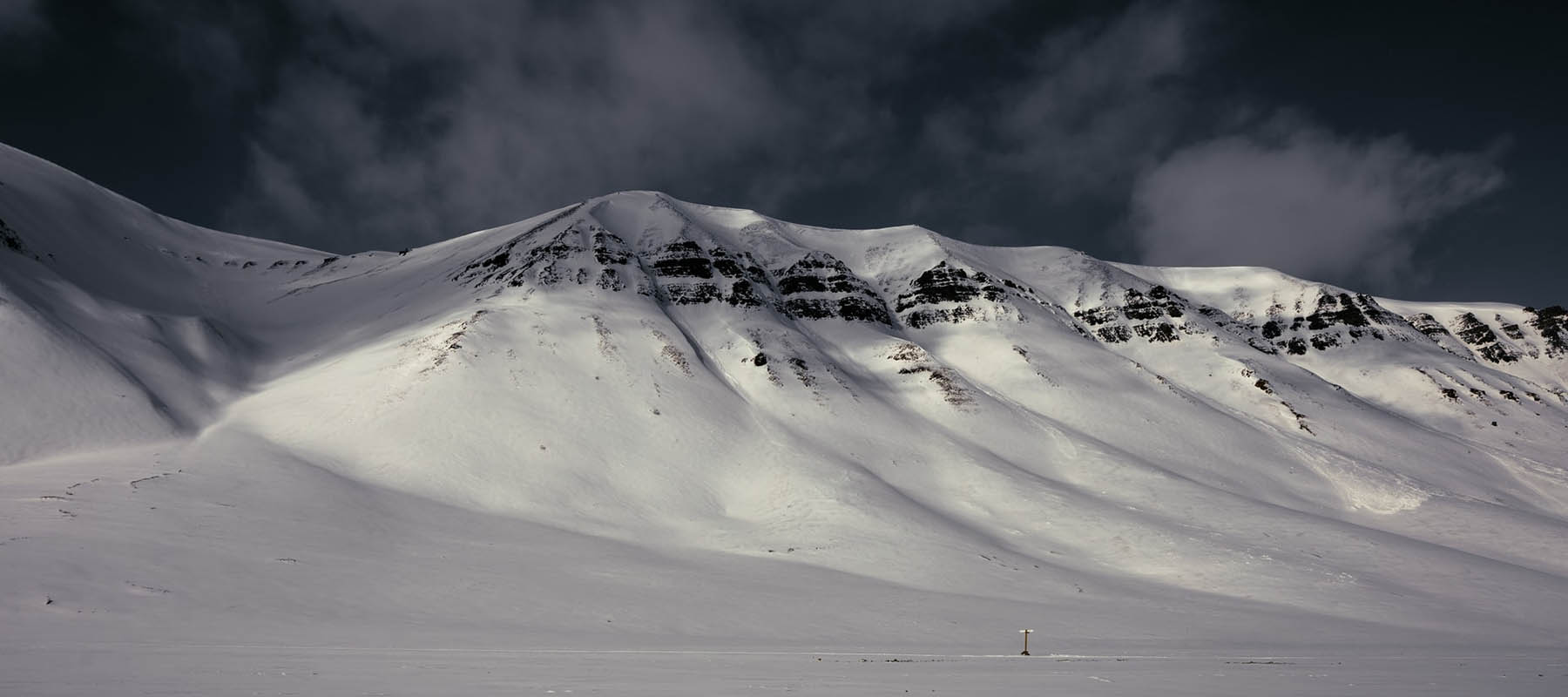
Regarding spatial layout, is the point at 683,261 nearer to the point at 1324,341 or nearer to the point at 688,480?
the point at 688,480

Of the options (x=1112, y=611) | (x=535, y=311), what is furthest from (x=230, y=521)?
(x=535, y=311)

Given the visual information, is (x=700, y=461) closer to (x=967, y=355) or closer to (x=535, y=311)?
(x=535, y=311)

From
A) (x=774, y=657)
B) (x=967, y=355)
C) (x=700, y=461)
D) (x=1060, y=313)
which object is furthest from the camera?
(x=1060, y=313)

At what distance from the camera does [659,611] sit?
28.2 meters

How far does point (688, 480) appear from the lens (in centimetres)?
5828

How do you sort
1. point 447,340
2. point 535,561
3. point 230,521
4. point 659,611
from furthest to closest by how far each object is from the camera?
1. point 447,340
2. point 535,561
3. point 230,521
4. point 659,611

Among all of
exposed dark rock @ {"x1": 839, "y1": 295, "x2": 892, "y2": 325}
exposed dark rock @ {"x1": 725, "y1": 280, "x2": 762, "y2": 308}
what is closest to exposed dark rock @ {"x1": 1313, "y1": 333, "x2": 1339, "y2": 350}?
exposed dark rock @ {"x1": 839, "y1": 295, "x2": 892, "y2": 325}

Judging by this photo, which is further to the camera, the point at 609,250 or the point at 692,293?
the point at 609,250

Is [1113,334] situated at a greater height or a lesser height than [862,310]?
greater

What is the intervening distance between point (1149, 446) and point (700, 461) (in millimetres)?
48382

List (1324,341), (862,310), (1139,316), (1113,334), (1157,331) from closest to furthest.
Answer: (862,310)
(1157,331)
(1113,334)
(1139,316)
(1324,341)

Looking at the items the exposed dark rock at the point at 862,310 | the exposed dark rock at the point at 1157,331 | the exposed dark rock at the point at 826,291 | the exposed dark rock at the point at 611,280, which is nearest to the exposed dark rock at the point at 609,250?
the exposed dark rock at the point at 611,280

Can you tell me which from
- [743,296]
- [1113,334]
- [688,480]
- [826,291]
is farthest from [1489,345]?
[688,480]

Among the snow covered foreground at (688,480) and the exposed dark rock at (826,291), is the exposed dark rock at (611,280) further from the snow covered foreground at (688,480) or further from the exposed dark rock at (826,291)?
the exposed dark rock at (826,291)
